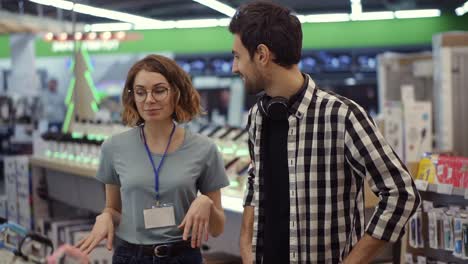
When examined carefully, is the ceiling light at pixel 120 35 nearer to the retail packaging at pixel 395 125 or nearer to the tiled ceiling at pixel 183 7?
the tiled ceiling at pixel 183 7

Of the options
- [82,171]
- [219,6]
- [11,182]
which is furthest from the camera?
[219,6]

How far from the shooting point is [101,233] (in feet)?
7.48

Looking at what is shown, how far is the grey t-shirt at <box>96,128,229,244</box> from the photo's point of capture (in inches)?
94.1

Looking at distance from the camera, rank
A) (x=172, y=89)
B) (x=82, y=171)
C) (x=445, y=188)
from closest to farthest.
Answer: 1. (x=172, y=89)
2. (x=445, y=188)
3. (x=82, y=171)

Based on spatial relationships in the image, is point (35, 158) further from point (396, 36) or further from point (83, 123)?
point (396, 36)

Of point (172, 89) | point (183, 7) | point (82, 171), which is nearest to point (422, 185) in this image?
point (172, 89)

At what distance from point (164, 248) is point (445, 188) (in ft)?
4.86

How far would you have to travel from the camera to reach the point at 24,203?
6.50 m

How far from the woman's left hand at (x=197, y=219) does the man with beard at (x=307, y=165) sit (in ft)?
0.57

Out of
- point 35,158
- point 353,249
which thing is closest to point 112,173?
point 353,249

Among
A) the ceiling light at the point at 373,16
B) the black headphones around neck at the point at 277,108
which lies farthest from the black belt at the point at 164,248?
the ceiling light at the point at 373,16

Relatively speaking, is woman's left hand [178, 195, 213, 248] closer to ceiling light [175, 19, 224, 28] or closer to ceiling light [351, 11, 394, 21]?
ceiling light [175, 19, 224, 28]

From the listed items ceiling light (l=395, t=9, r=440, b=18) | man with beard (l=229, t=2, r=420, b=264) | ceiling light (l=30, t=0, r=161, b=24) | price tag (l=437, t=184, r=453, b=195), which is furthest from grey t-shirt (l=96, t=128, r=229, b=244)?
ceiling light (l=395, t=9, r=440, b=18)

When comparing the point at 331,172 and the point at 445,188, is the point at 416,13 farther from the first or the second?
the point at 331,172
